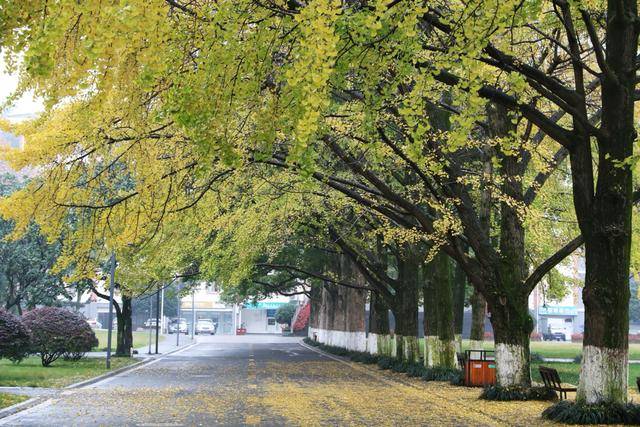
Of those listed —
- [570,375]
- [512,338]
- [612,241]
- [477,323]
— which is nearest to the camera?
[612,241]

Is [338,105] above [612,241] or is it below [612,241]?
above

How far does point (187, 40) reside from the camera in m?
10.8

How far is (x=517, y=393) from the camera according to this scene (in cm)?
1911

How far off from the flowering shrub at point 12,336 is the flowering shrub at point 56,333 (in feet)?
11.5

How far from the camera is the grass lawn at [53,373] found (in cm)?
2402

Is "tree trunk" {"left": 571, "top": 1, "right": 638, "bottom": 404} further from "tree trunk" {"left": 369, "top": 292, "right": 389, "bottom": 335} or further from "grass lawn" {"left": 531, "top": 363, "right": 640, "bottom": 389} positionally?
"tree trunk" {"left": 369, "top": 292, "right": 389, "bottom": 335}

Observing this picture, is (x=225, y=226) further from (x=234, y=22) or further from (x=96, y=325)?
(x=96, y=325)

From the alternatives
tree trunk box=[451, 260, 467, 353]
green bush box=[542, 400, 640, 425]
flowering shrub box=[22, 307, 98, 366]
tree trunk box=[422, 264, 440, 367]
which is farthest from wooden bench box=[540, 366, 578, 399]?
flowering shrub box=[22, 307, 98, 366]

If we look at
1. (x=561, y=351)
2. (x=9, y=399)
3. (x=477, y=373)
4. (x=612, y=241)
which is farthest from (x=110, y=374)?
(x=561, y=351)

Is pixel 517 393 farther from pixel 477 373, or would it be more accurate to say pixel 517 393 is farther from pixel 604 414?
pixel 604 414

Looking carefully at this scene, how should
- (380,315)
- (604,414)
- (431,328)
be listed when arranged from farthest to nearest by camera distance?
(380,315) → (431,328) → (604,414)

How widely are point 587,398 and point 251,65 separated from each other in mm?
8111

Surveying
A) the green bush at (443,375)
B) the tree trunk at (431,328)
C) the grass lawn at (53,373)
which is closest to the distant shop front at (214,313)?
the grass lawn at (53,373)

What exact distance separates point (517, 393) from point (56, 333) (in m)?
20.3
